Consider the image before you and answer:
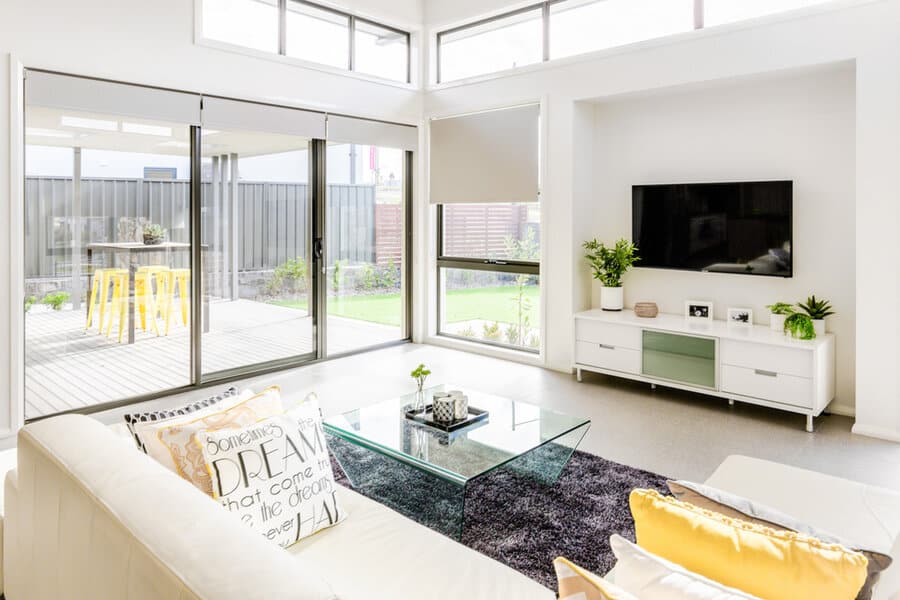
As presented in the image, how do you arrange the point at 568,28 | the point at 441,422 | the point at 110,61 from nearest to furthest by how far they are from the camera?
1. the point at 441,422
2. the point at 110,61
3. the point at 568,28

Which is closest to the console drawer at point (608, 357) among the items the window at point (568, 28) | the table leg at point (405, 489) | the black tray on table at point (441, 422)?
the black tray on table at point (441, 422)

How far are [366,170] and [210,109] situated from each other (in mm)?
1570

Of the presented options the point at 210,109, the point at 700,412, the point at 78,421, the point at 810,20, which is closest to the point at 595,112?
the point at 810,20

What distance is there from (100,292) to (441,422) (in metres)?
2.65

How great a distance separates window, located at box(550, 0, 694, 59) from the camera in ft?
14.2

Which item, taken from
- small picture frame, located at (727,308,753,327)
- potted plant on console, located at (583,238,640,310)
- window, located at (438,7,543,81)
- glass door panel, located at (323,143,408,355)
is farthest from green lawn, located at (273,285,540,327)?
window, located at (438,7,543,81)

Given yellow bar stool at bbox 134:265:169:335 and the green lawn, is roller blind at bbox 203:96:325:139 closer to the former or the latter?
yellow bar stool at bbox 134:265:169:335

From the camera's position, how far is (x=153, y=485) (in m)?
1.22

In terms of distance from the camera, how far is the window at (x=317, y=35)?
16.0 ft

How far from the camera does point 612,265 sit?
15.6 feet

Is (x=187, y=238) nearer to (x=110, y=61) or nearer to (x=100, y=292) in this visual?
(x=100, y=292)

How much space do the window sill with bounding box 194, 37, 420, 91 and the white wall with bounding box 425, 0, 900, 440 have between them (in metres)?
1.36

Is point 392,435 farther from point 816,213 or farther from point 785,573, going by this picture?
point 816,213

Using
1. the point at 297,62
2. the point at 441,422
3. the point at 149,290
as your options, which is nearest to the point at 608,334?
the point at 441,422
